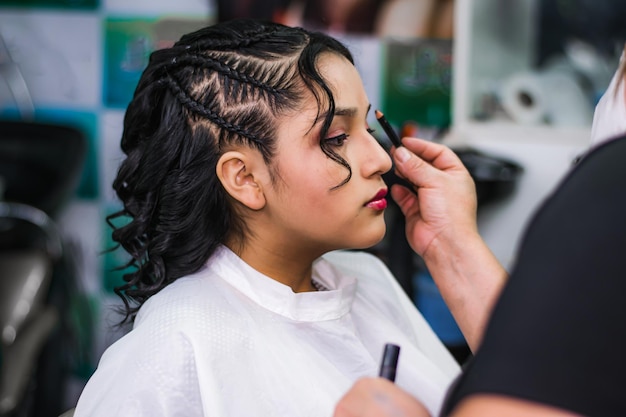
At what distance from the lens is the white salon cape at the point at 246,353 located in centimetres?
101

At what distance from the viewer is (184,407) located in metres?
1.01

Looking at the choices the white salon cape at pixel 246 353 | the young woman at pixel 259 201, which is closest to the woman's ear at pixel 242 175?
the young woman at pixel 259 201

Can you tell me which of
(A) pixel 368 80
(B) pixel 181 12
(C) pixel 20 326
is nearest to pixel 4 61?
(B) pixel 181 12

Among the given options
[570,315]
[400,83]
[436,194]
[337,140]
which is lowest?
[400,83]

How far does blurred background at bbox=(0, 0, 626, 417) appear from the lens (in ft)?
9.74

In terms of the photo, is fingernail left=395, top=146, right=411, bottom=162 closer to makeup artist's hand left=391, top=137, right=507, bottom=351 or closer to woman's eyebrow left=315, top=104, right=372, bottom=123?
makeup artist's hand left=391, top=137, right=507, bottom=351

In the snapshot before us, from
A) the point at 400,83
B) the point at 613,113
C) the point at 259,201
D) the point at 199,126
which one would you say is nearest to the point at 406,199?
the point at 259,201

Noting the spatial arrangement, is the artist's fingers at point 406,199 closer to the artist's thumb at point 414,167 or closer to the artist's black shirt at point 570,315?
the artist's thumb at point 414,167

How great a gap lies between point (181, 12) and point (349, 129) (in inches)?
87.2

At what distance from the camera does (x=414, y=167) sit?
133 centimetres

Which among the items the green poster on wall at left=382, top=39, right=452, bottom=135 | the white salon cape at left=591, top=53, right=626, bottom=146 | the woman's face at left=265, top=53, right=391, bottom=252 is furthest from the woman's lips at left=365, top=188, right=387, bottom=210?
the green poster on wall at left=382, top=39, right=452, bottom=135

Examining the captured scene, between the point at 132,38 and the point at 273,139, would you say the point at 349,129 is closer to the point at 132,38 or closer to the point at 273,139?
the point at 273,139

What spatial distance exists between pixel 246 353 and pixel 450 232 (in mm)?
467

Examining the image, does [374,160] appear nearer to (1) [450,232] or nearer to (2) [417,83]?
(1) [450,232]
